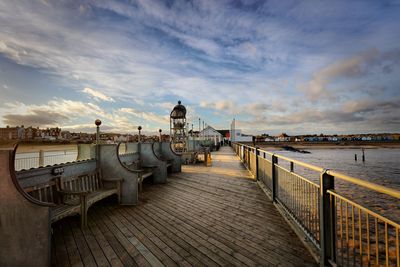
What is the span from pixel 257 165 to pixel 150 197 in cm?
423

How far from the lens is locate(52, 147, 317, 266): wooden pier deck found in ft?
8.76

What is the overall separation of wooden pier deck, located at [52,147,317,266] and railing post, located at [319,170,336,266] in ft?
0.91

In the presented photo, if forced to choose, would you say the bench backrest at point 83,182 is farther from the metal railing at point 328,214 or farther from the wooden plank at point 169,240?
the metal railing at point 328,214

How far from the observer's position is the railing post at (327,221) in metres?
2.36

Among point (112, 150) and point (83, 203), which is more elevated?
point (112, 150)

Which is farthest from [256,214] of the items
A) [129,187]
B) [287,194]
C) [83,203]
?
[83,203]

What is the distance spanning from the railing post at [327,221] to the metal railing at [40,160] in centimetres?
1019

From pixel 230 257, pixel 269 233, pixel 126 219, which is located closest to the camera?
pixel 230 257

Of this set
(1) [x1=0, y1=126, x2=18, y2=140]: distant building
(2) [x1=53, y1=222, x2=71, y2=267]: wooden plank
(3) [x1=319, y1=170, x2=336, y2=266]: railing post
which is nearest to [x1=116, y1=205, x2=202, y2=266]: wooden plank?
(2) [x1=53, y1=222, x2=71, y2=267]: wooden plank

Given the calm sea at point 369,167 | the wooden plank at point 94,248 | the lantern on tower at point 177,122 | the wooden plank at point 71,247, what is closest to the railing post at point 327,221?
the wooden plank at point 94,248

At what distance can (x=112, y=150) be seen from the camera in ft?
17.3

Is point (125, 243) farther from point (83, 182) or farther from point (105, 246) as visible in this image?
point (83, 182)

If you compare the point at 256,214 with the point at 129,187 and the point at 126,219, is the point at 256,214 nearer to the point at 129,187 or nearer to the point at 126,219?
the point at 126,219

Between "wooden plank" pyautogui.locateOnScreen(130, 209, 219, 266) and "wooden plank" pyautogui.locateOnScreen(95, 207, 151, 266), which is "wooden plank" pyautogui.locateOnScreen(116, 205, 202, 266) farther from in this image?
"wooden plank" pyautogui.locateOnScreen(95, 207, 151, 266)
